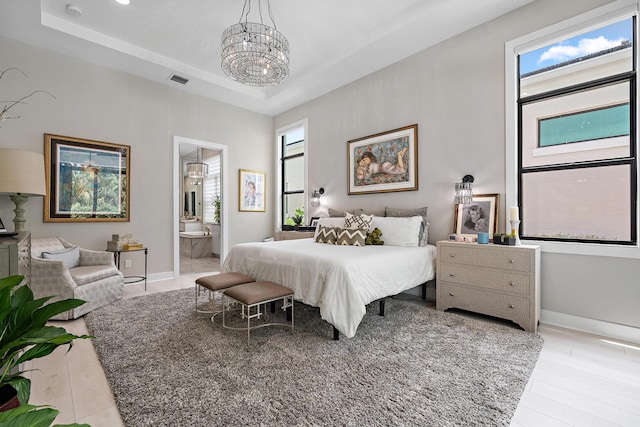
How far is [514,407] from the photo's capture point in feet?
5.39

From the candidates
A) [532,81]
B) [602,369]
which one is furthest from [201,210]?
[602,369]

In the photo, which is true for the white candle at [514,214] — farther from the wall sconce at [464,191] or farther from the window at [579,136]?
the wall sconce at [464,191]

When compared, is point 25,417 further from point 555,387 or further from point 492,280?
point 492,280

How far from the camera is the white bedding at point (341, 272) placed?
2350 millimetres

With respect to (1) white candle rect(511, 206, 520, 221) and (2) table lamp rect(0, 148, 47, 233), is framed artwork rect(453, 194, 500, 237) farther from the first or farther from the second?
(2) table lamp rect(0, 148, 47, 233)

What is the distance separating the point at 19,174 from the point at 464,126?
4747 millimetres

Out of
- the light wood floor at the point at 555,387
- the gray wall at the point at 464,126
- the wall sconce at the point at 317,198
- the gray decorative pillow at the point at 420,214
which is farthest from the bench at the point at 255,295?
the wall sconce at the point at 317,198

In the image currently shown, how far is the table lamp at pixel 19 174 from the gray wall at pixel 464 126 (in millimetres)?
3769

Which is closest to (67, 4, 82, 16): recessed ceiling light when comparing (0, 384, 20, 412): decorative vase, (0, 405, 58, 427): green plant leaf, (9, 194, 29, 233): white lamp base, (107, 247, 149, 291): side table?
(9, 194, 29, 233): white lamp base

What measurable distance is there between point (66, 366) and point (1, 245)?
1116mm

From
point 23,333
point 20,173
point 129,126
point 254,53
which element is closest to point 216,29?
point 254,53

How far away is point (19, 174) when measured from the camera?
2957 mm

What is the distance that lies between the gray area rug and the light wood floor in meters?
0.08

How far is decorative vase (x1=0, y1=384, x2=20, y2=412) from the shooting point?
90 centimetres
